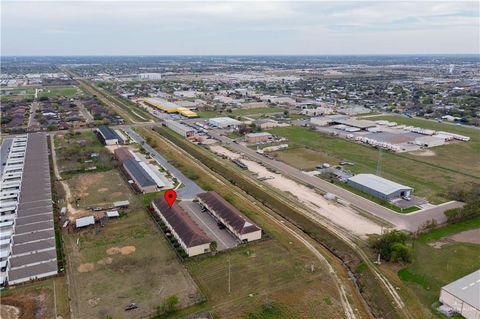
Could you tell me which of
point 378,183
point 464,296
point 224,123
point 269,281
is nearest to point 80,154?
point 224,123

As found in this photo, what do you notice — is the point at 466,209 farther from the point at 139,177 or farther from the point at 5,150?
the point at 5,150

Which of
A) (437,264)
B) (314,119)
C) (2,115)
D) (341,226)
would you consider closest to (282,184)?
(341,226)

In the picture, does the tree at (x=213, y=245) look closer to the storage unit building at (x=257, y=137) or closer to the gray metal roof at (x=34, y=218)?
the gray metal roof at (x=34, y=218)

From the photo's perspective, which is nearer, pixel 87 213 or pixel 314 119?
pixel 87 213

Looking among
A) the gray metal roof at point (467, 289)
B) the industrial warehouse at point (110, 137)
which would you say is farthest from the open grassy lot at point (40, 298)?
the industrial warehouse at point (110, 137)

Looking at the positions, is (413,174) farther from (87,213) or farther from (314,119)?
(87,213)

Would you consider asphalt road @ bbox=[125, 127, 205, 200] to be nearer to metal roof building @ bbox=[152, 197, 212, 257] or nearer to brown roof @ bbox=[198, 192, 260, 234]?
brown roof @ bbox=[198, 192, 260, 234]
